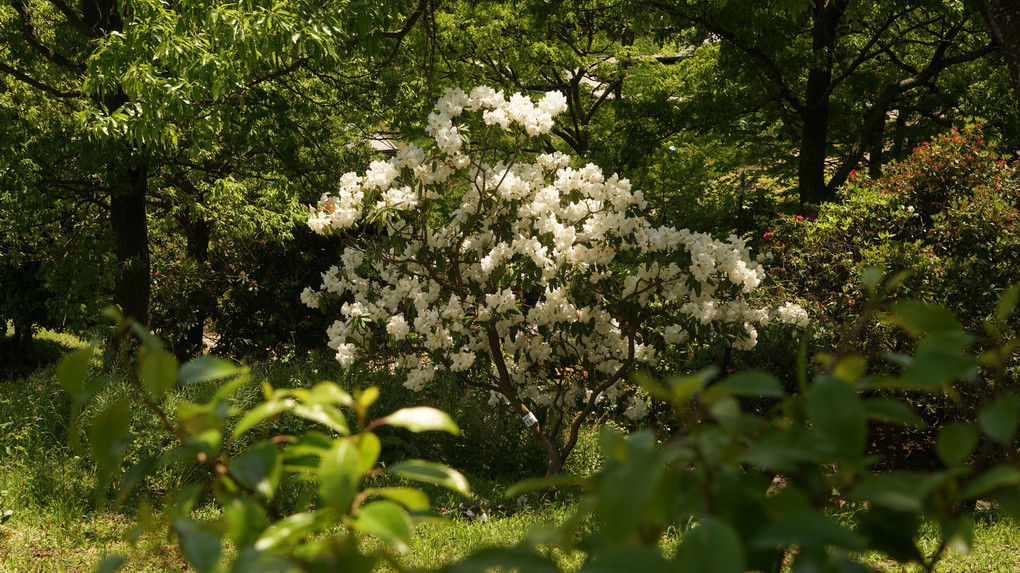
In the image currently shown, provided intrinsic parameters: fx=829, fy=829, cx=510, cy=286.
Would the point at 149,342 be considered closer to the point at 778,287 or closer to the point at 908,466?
the point at 778,287

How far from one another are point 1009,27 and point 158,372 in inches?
199

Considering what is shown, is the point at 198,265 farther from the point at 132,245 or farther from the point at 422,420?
the point at 422,420

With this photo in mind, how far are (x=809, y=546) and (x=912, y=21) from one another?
12912 mm

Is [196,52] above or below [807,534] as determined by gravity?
above

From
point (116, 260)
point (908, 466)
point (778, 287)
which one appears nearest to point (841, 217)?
point (778, 287)

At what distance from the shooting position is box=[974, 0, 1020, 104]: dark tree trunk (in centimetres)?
453

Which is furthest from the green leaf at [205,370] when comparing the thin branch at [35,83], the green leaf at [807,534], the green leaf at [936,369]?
the thin branch at [35,83]

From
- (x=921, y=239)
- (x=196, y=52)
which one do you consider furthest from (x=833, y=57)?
(x=196, y=52)

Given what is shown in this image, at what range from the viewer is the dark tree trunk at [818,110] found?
11.2 meters

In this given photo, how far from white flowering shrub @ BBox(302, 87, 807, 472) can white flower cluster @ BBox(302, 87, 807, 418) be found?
10 millimetres

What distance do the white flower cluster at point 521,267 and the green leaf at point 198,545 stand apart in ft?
13.5

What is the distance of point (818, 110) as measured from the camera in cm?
1159

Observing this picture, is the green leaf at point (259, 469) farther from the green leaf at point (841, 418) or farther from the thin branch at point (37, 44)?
the thin branch at point (37, 44)

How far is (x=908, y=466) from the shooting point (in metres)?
6.71
